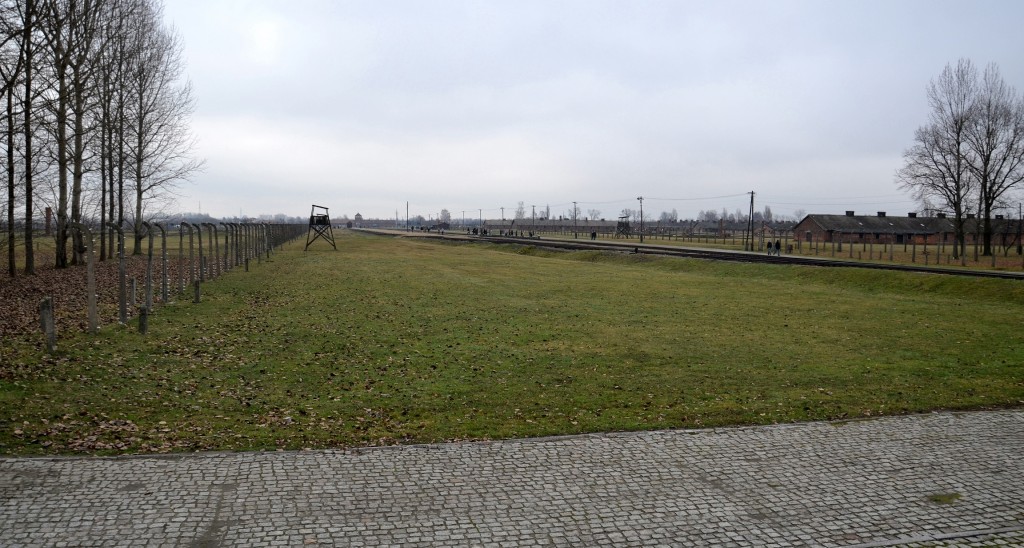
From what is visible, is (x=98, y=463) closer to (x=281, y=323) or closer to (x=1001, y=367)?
(x=281, y=323)

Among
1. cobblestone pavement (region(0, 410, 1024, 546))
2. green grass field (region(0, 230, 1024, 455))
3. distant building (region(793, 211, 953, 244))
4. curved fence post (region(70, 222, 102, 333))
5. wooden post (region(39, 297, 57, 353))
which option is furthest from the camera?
distant building (region(793, 211, 953, 244))

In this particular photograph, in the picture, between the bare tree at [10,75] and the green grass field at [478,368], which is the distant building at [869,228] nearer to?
the green grass field at [478,368]

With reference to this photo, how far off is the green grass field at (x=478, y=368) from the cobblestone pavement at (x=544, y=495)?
75 centimetres

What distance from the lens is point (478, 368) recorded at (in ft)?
39.5

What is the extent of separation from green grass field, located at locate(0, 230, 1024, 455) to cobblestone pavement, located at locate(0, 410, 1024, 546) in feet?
2.48

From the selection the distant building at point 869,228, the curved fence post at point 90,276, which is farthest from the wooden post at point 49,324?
the distant building at point 869,228

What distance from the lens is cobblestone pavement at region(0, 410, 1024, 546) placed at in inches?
220

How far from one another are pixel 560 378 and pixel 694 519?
18.0ft

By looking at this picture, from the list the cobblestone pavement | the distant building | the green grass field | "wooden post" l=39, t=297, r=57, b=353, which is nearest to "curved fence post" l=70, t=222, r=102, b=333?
the green grass field

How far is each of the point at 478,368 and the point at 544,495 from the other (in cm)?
571

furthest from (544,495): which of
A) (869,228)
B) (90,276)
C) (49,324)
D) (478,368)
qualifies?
(869,228)

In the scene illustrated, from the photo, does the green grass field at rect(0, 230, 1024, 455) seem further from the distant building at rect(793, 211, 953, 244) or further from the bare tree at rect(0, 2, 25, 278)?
the distant building at rect(793, 211, 953, 244)

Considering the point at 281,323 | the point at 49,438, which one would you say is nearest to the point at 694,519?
the point at 49,438

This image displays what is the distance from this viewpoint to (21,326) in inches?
562
